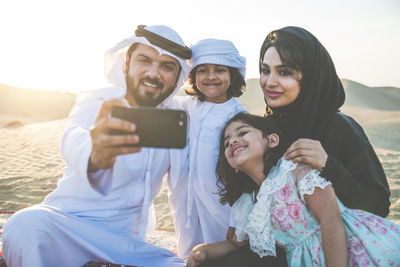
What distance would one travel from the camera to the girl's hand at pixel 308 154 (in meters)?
1.83

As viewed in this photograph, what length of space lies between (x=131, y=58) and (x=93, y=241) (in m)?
1.76

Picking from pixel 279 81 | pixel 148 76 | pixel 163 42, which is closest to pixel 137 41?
pixel 163 42

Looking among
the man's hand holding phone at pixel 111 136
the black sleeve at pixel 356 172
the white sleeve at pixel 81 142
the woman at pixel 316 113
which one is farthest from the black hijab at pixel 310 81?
the white sleeve at pixel 81 142

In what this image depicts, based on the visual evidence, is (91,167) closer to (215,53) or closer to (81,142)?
(81,142)

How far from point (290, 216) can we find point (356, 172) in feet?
2.46

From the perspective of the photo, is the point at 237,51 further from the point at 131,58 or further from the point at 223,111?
the point at 131,58

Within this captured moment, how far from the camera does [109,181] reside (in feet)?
6.42

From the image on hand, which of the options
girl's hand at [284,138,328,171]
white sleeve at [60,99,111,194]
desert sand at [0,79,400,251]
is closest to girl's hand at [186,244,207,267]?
white sleeve at [60,99,111,194]

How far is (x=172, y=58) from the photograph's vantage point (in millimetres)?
2826

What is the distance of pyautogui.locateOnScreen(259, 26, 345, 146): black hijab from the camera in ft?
7.77

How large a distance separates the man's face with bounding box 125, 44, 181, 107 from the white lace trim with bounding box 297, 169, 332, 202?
158 cm

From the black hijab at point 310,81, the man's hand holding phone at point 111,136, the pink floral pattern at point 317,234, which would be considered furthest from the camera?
the black hijab at point 310,81

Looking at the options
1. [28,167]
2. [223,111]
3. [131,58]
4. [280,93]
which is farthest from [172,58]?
[28,167]

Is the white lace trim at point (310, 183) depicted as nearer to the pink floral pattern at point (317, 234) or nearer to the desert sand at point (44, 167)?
the pink floral pattern at point (317, 234)
